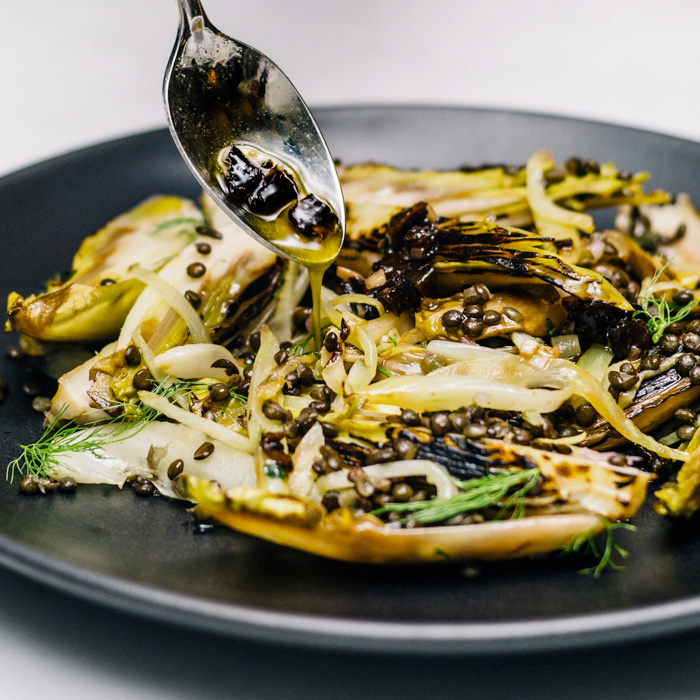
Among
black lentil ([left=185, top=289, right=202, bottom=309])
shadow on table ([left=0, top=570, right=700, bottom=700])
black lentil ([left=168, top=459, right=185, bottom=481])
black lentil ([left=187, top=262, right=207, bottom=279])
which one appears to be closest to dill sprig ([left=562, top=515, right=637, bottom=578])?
shadow on table ([left=0, top=570, right=700, bottom=700])

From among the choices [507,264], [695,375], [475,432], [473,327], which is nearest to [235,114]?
[507,264]

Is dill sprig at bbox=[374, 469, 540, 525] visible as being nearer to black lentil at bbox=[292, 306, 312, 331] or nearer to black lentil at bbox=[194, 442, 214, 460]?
black lentil at bbox=[194, 442, 214, 460]

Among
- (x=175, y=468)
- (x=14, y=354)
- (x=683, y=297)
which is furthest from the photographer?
(x=14, y=354)

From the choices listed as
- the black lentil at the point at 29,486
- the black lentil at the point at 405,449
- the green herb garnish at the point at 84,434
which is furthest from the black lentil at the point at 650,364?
the black lentil at the point at 29,486

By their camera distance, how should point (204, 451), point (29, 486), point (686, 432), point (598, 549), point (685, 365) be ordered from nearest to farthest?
point (598, 549), point (29, 486), point (204, 451), point (686, 432), point (685, 365)

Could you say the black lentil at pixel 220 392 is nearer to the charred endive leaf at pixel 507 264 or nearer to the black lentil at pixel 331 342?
the black lentil at pixel 331 342

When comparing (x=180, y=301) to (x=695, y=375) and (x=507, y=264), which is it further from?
(x=695, y=375)

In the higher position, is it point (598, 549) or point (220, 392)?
point (598, 549)
